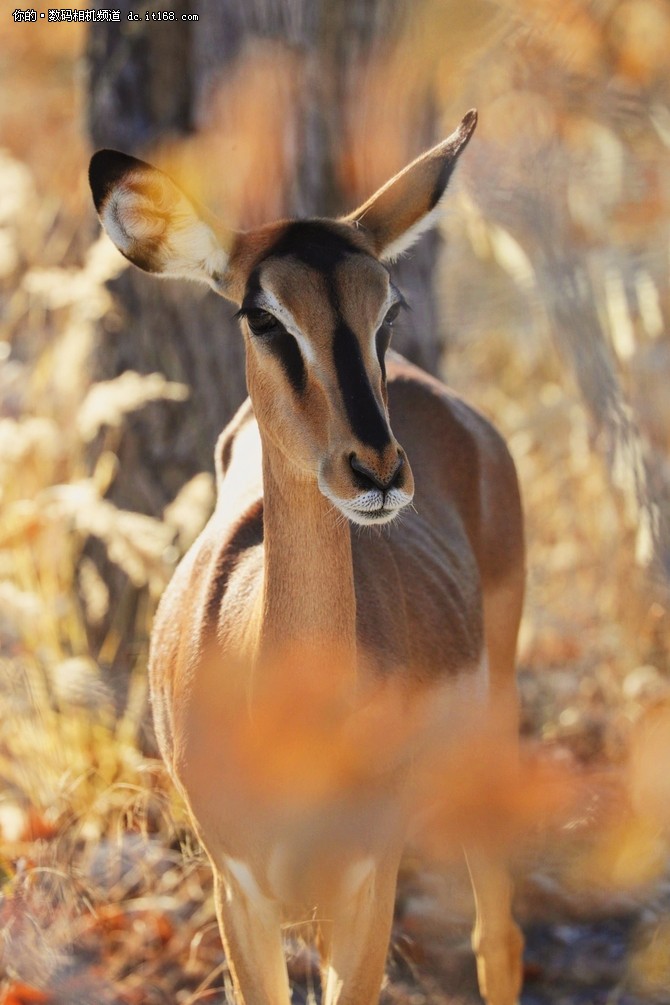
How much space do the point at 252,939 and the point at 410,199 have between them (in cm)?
197

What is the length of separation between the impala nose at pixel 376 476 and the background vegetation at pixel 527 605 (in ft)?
3.73

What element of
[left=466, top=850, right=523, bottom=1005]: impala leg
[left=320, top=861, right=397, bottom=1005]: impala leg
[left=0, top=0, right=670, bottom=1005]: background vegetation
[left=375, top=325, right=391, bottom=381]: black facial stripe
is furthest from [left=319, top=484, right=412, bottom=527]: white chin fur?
[left=466, top=850, right=523, bottom=1005]: impala leg

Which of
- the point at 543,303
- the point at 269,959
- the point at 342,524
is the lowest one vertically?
the point at 269,959

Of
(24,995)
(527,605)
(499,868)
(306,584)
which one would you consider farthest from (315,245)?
(527,605)

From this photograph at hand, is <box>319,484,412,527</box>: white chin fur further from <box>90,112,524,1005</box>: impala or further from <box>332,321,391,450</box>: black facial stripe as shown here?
<box>332,321,391,450</box>: black facial stripe

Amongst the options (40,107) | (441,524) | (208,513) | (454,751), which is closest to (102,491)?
(208,513)

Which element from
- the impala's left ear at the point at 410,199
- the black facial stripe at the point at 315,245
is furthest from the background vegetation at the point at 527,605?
the black facial stripe at the point at 315,245

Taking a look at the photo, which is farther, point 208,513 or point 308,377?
point 208,513

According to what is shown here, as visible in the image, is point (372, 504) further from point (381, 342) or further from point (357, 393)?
point (381, 342)

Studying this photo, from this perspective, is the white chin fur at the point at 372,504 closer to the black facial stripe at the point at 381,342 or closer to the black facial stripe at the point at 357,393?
the black facial stripe at the point at 357,393

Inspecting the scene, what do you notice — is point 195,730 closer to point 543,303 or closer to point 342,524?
point 342,524

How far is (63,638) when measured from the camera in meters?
→ 5.37

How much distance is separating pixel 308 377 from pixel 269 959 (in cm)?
154

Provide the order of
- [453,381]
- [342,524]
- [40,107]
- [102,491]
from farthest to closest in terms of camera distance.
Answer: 1. [40,107]
2. [453,381]
3. [102,491]
4. [342,524]
